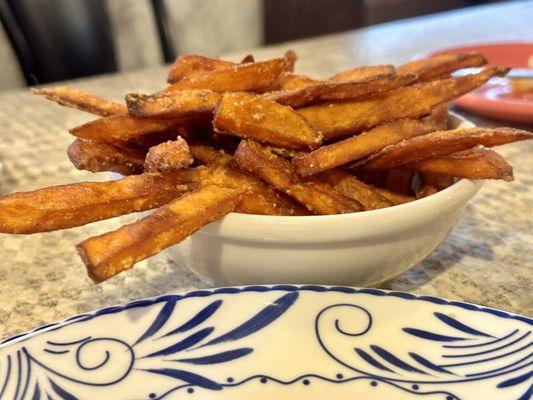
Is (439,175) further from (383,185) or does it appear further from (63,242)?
(63,242)

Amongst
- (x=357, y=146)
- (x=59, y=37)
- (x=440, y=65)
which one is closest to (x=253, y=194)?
(x=357, y=146)

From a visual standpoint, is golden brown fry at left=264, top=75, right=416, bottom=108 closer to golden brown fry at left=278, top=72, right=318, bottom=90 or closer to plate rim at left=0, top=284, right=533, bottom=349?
golden brown fry at left=278, top=72, right=318, bottom=90

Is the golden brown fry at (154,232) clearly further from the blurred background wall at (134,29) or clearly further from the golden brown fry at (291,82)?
the blurred background wall at (134,29)

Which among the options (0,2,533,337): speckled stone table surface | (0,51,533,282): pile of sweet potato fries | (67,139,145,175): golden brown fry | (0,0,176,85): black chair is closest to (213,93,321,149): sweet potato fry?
(0,51,533,282): pile of sweet potato fries

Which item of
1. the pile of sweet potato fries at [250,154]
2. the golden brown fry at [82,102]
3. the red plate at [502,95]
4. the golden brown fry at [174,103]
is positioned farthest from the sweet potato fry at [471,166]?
the red plate at [502,95]

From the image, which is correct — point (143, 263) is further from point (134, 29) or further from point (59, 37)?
point (134, 29)

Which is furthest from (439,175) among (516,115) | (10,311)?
(516,115)
